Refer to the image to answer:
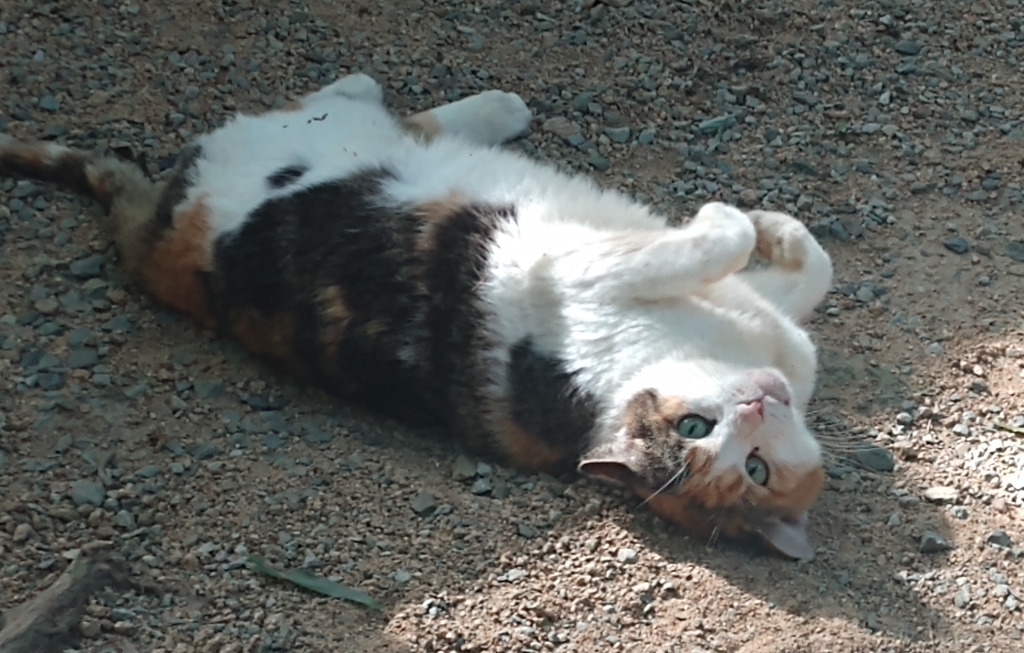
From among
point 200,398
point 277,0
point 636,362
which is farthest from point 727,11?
point 200,398

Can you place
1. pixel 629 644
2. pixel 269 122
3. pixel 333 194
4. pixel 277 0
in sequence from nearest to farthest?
pixel 629 644, pixel 333 194, pixel 269 122, pixel 277 0

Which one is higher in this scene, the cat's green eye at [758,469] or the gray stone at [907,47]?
the gray stone at [907,47]

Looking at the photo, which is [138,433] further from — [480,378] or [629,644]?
[629,644]

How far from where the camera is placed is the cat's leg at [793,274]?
4.15 m

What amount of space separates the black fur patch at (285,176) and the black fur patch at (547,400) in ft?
3.43

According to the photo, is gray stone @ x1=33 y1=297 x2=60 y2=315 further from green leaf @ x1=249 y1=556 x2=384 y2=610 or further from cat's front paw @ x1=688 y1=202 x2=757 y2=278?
cat's front paw @ x1=688 y1=202 x2=757 y2=278

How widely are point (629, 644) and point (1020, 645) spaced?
3.40ft

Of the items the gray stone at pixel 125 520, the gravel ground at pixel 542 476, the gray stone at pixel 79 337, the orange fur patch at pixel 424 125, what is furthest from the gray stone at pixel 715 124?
the gray stone at pixel 125 520

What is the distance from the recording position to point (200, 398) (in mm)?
4059

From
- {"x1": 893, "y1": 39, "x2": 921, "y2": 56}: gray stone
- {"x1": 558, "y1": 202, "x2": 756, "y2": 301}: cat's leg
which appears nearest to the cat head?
{"x1": 558, "y1": 202, "x2": 756, "y2": 301}: cat's leg

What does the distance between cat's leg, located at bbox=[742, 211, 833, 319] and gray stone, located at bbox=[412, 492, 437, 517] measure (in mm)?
1315

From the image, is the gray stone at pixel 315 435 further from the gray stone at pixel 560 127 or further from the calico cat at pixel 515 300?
the gray stone at pixel 560 127

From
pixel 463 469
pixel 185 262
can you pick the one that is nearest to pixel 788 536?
pixel 463 469

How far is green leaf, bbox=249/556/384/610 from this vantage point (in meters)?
3.32
